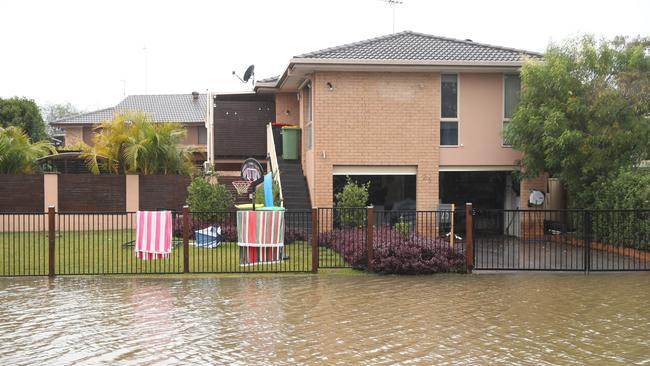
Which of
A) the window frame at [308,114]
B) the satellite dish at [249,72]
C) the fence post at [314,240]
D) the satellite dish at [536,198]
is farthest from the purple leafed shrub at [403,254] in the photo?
the satellite dish at [249,72]

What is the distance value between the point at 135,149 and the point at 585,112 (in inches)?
546

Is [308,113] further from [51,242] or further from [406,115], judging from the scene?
[51,242]

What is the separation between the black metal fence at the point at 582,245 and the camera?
48.2ft

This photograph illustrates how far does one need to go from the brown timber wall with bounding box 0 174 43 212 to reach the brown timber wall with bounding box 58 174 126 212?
668mm

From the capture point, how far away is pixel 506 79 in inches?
827

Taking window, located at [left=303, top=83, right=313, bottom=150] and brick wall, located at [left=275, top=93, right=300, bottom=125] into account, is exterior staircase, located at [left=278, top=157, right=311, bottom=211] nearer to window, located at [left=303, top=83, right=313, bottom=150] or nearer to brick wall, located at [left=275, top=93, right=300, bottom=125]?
window, located at [left=303, top=83, right=313, bottom=150]

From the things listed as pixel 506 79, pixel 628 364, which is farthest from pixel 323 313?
pixel 506 79

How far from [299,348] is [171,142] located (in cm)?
1703

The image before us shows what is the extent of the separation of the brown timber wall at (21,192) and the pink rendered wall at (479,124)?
1267 centimetres

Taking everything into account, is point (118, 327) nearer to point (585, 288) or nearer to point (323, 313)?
point (323, 313)

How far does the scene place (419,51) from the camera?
20641mm

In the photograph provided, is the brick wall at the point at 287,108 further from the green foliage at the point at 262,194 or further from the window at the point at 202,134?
the window at the point at 202,134

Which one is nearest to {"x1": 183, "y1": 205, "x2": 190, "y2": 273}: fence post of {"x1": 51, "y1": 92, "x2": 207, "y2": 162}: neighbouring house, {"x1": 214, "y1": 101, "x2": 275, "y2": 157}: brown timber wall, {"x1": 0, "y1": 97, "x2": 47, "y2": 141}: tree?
{"x1": 214, "y1": 101, "x2": 275, "y2": 157}: brown timber wall

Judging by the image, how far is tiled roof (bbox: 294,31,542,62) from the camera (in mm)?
19844
